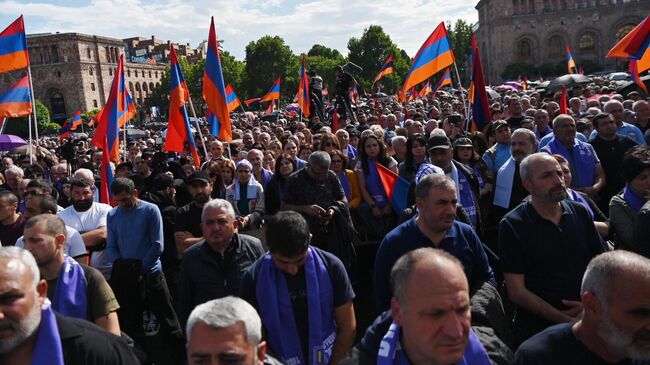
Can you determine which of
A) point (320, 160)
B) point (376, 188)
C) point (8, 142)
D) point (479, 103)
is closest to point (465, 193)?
point (376, 188)

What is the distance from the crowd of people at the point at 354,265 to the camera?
2.12 m

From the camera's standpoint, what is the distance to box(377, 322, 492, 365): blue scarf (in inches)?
85.0

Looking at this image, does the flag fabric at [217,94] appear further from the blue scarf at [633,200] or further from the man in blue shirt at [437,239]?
the blue scarf at [633,200]

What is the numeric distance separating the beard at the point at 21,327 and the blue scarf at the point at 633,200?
3.71 metres

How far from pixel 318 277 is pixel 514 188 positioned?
103 inches

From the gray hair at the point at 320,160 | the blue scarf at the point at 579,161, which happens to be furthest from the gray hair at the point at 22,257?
the blue scarf at the point at 579,161

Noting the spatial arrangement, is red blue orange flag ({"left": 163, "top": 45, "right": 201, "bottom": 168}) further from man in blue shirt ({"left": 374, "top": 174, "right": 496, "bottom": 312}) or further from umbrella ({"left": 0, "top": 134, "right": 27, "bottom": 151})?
umbrella ({"left": 0, "top": 134, "right": 27, "bottom": 151})

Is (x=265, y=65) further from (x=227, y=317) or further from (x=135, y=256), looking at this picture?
(x=227, y=317)

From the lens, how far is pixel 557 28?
68.9 m

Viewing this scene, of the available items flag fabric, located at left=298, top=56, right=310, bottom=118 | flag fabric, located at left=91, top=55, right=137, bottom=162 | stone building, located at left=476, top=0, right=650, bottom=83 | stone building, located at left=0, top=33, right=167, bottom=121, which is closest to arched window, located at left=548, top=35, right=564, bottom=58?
stone building, located at left=476, top=0, right=650, bottom=83

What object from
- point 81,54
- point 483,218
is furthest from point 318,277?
point 81,54

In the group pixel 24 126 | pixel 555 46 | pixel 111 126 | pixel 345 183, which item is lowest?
pixel 345 183

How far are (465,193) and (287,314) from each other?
2517 millimetres

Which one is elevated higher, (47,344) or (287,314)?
(47,344)
